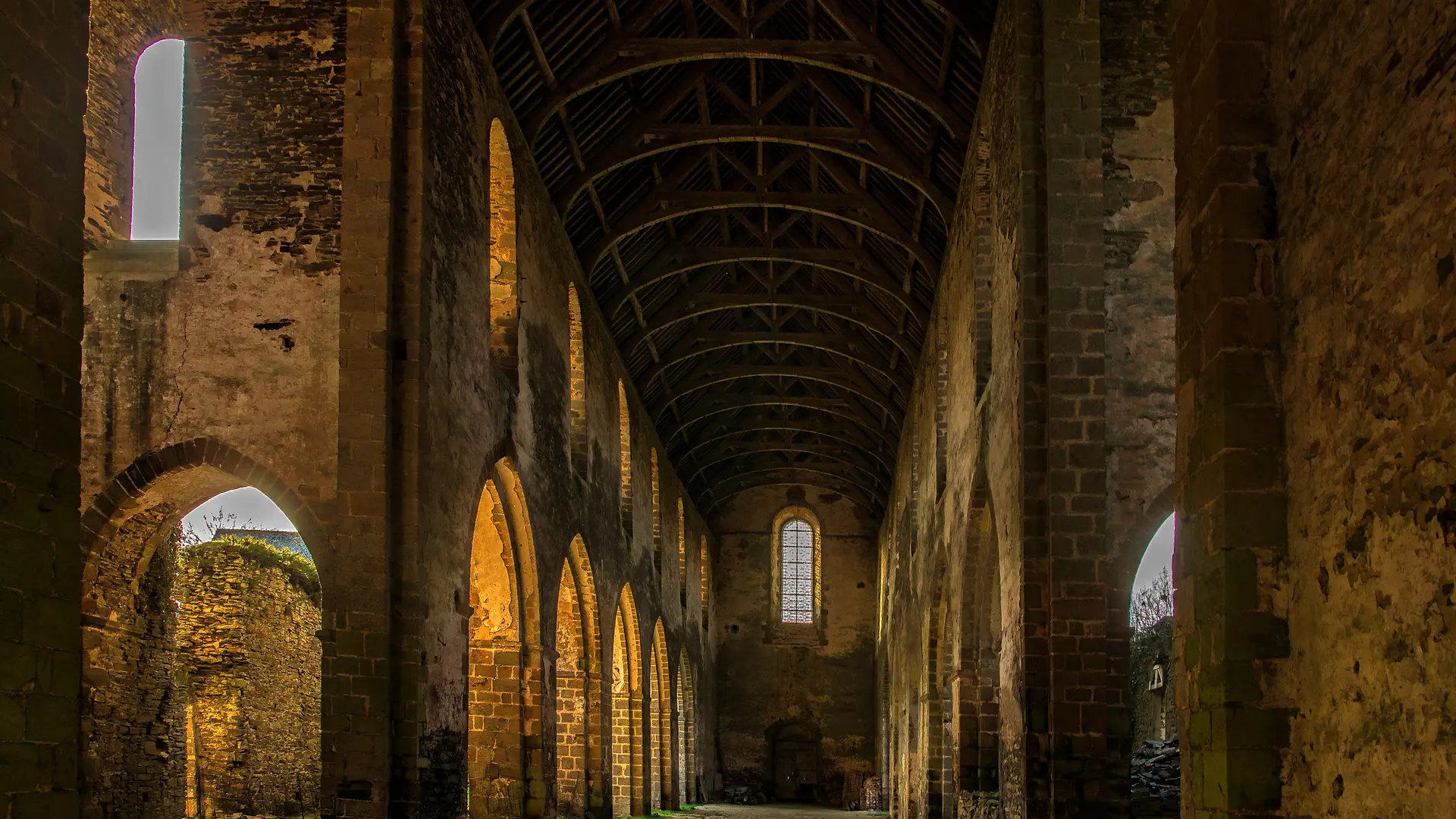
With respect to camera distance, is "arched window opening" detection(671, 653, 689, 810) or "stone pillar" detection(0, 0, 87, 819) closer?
"stone pillar" detection(0, 0, 87, 819)

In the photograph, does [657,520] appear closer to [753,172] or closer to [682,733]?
[682,733]

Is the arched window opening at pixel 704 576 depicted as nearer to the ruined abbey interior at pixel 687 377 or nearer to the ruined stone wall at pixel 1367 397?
the ruined abbey interior at pixel 687 377

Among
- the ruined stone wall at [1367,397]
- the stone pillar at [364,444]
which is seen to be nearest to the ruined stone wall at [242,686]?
the stone pillar at [364,444]

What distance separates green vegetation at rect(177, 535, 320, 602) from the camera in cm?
1855

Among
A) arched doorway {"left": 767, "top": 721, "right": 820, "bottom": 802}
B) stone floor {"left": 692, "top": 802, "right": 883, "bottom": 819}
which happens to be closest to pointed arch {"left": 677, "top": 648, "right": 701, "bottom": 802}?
stone floor {"left": 692, "top": 802, "right": 883, "bottom": 819}

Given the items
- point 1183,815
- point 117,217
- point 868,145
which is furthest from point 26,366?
point 868,145

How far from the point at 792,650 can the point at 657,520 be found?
12954 millimetres

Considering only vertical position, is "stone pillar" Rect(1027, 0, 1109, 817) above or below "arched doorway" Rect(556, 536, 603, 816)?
above

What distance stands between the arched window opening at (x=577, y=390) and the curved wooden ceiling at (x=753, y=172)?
0.81m

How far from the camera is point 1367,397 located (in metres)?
5.29

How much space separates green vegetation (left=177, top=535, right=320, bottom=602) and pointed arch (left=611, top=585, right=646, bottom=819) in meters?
6.12

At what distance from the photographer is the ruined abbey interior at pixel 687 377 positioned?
5.67 meters

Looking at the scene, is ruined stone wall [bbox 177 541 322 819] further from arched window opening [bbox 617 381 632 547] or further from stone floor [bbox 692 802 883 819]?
stone floor [bbox 692 802 883 819]

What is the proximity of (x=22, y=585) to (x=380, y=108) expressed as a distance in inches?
262
